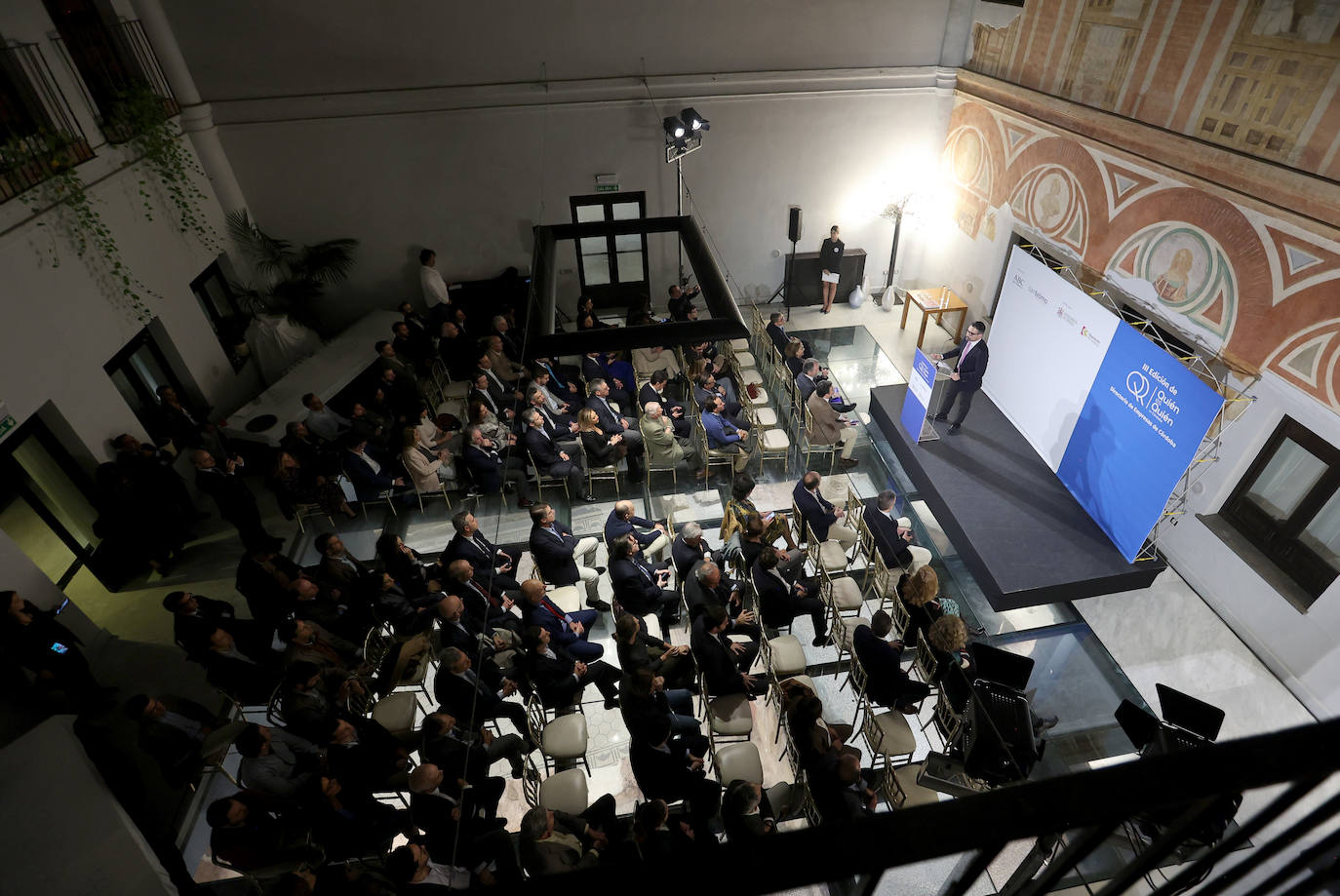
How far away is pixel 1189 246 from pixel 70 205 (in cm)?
1012

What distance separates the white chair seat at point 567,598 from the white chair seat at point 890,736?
2.46m

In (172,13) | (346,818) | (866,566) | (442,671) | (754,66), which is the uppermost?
(172,13)

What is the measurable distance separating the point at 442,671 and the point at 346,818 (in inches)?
37.6

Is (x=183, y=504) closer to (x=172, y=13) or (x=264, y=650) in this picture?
(x=264, y=650)

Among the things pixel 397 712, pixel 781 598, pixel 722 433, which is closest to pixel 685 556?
pixel 781 598

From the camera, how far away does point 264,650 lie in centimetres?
537

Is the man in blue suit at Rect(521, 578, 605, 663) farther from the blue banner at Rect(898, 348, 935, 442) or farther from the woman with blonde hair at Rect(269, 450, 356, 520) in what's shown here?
the blue banner at Rect(898, 348, 935, 442)

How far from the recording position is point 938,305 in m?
9.91

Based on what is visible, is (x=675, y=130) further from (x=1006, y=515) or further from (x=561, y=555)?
(x=1006, y=515)

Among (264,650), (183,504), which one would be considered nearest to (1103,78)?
(264,650)

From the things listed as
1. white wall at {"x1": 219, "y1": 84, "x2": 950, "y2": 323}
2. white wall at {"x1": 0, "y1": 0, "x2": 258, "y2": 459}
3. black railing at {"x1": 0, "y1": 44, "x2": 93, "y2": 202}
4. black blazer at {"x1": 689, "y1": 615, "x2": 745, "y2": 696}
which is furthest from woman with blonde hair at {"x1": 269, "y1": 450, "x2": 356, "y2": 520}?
white wall at {"x1": 219, "y1": 84, "x2": 950, "y2": 323}

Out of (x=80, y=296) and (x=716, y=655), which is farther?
(x=80, y=296)

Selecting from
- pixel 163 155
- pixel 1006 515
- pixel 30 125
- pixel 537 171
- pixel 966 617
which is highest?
pixel 30 125

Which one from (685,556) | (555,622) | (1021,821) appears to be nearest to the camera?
(1021,821)
